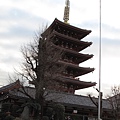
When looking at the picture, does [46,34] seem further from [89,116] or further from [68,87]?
[68,87]

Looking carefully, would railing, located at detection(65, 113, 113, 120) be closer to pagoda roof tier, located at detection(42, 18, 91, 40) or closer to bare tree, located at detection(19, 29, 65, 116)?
bare tree, located at detection(19, 29, 65, 116)

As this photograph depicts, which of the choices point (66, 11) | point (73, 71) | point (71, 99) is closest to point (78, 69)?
point (73, 71)

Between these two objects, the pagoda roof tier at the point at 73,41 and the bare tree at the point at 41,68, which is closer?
the bare tree at the point at 41,68

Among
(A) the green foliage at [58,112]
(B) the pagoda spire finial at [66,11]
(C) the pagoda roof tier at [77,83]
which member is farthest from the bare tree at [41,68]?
(B) the pagoda spire finial at [66,11]

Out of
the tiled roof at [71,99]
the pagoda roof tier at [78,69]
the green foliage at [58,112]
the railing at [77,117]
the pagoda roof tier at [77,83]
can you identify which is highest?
the pagoda roof tier at [78,69]

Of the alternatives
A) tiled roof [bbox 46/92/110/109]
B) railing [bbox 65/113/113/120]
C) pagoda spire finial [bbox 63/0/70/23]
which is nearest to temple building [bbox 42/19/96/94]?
Result: pagoda spire finial [bbox 63/0/70/23]

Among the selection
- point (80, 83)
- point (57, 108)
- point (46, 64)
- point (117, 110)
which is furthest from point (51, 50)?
point (80, 83)

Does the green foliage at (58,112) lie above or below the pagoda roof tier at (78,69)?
below

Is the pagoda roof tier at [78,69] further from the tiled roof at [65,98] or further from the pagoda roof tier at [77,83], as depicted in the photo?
the tiled roof at [65,98]

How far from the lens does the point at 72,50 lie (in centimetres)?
4062

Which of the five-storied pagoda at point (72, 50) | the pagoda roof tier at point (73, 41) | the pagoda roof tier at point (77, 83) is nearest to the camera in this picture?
the pagoda roof tier at point (77, 83)

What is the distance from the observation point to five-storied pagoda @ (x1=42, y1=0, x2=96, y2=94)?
3853 centimetres

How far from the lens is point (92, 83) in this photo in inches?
1558

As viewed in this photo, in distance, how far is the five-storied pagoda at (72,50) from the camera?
3853 centimetres
